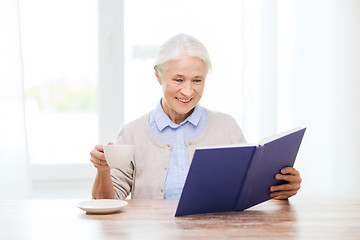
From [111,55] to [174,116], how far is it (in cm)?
94

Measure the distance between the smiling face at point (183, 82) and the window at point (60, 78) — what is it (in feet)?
3.28

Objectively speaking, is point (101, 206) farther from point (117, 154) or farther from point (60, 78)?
point (60, 78)

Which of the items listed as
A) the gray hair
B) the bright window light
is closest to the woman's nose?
the gray hair

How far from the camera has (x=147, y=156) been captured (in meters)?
1.83

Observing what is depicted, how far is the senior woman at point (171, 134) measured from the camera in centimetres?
180

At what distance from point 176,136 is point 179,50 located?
36 centimetres

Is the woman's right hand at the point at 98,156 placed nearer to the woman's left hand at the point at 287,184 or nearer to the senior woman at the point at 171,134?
the senior woman at the point at 171,134

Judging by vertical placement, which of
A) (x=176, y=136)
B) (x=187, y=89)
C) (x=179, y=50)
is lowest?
(x=176, y=136)

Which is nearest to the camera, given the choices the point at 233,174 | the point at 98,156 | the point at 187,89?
the point at 233,174

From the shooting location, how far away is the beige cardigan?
1.80 meters

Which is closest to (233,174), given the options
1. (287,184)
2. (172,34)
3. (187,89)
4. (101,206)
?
(287,184)

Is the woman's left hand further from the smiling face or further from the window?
the window

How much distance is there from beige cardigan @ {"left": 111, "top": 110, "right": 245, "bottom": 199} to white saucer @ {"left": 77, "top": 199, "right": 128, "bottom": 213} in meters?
0.44

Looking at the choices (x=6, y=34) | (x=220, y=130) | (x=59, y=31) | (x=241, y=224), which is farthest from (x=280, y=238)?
(x=59, y=31)
